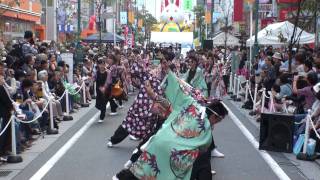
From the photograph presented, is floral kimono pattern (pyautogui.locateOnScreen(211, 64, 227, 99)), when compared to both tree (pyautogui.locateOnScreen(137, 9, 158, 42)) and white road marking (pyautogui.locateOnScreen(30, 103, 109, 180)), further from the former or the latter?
tree (pyautogui.locateOnScreen(137, 9, 158, 42))

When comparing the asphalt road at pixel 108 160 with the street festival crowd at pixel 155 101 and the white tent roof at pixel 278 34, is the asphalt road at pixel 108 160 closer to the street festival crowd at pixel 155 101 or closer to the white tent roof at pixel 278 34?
the street festival crowd at pixel 155 101

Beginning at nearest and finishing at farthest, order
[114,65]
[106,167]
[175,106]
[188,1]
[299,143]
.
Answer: [175,106] < [106,167] < [299,143] < [114,65] < [188,1]

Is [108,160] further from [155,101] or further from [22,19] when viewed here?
[22,19]

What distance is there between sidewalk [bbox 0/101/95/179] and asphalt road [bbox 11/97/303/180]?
0.41 feet

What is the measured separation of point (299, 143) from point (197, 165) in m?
5.56

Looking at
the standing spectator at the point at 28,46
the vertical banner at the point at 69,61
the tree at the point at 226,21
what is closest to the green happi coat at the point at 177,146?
the standing spectator at the point at 28,46

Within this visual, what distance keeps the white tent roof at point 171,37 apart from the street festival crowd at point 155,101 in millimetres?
21129

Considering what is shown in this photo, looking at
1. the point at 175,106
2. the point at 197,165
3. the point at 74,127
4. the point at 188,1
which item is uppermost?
the point at 188,1

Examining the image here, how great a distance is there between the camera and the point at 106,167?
922 centimetres

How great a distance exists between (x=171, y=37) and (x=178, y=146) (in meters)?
39.2

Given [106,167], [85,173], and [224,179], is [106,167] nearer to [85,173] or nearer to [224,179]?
[85,173]

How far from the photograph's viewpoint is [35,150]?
424 inches

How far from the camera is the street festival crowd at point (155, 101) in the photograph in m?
4.95

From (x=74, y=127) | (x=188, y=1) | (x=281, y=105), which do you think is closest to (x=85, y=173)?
(x=74, y=127)
